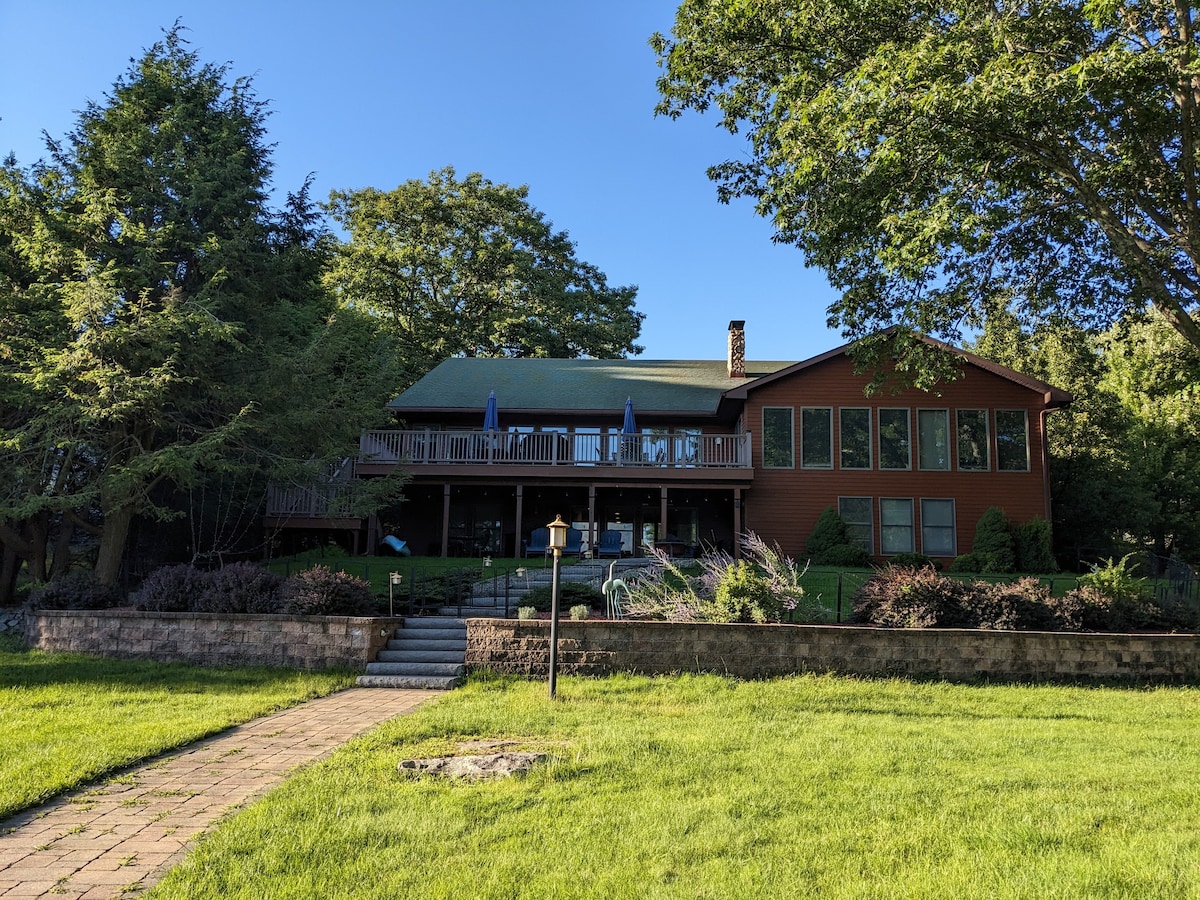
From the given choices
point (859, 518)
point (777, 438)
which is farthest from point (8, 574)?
point (859, 518)

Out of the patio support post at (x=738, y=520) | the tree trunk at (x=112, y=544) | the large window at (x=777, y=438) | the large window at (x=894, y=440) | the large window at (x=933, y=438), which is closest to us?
the tree trunk at (x=112, y=544)

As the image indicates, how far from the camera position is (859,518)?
67.2ft

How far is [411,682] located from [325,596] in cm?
206

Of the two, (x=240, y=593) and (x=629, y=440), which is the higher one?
(x=629, y=440)

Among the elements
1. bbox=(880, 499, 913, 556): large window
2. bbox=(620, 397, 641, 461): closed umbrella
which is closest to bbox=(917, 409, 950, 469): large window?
bbox=(880, 499, 913, 556): large window

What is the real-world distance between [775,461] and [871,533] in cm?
297

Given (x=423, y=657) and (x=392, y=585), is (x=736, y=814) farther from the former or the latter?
(x=392, y=585)

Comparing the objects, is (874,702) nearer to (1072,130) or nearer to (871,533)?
(1072,130)

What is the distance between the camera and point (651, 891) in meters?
3.80

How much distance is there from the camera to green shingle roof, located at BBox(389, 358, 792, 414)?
74.7 ft

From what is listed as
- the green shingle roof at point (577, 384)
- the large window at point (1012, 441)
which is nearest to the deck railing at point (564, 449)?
the green shingle roof at point (577, 384)

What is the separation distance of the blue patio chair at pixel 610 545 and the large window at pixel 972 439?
899cm

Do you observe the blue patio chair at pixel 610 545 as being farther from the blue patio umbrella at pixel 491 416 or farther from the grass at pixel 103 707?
the grass at pixel 103 707

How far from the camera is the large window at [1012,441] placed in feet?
66.2
